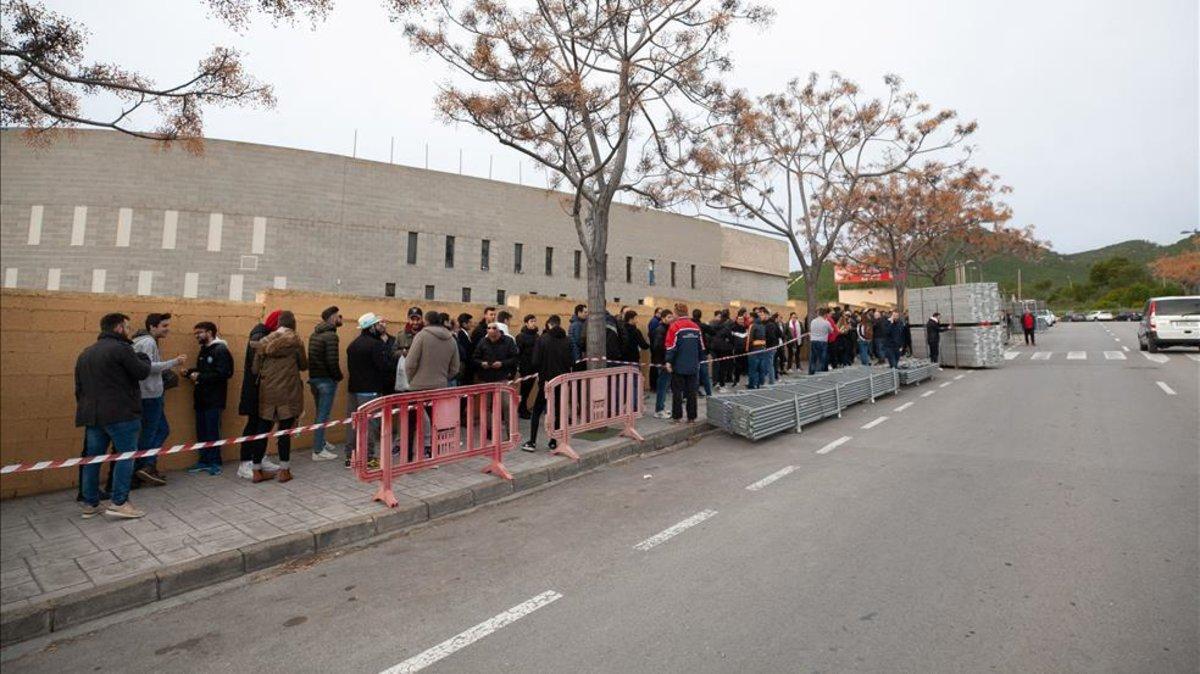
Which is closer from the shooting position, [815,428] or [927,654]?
[927,654]

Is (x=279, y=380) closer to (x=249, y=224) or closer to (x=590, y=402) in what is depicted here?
(x=590, y=402)

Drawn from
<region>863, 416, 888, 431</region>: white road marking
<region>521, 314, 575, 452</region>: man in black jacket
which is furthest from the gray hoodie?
<region>863, 416, 888, 431</region>: white road marking

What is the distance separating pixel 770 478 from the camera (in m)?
6.51

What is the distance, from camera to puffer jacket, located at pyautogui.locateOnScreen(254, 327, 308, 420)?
629cm

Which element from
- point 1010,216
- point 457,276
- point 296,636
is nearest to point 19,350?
point 296,636

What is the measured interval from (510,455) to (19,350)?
532 centimetres

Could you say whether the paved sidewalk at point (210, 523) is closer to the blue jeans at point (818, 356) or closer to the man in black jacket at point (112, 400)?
the man in black jacket at point (112, 400)

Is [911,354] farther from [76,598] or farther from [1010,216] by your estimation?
[76,598]

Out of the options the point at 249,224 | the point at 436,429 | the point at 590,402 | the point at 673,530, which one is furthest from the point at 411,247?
the point at 673,530

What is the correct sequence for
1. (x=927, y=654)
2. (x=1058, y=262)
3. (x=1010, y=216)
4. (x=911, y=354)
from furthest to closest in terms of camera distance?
(x=1058, y=262) < (x=1010, y=216) < (x=911, y=354) < (x=927, y=654)

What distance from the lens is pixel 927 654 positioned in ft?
9.62

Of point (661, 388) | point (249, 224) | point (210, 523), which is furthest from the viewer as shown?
point (249, 224)

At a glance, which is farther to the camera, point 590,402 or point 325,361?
point 590,402

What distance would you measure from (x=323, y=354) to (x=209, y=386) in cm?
129
